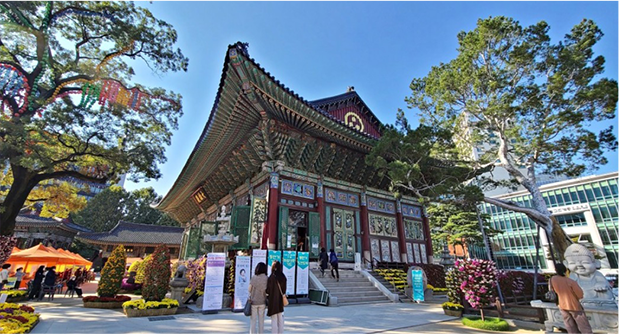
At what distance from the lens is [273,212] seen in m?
12.3

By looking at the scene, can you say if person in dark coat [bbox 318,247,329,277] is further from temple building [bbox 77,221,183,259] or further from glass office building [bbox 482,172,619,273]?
temple building [bbox 77,221,183,259]

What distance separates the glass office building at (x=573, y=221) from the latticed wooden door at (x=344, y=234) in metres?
24.6

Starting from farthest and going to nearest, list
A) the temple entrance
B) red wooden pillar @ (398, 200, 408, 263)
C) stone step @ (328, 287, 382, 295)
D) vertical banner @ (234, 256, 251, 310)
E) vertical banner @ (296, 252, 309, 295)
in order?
red wooden pillar @ (398, 200, 408, 263), the temple entrance, stone step @ (328, 287, 382, 295), vertical banner @ (296, 252, 309, 295), vertical banner @ (234, 256, 251, 310)

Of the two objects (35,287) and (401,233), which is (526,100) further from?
(35,287)

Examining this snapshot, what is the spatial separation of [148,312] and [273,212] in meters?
5.73

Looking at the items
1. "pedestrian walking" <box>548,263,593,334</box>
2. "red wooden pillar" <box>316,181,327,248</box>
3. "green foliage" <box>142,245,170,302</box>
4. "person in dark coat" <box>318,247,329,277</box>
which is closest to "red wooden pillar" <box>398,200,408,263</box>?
"red wooden pillar" <box>316,181,327,248</box>

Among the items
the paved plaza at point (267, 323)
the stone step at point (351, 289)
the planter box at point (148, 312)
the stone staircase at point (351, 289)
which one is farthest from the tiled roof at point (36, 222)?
the stone step at point (351, 289)

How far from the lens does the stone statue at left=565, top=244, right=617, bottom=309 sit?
520cm

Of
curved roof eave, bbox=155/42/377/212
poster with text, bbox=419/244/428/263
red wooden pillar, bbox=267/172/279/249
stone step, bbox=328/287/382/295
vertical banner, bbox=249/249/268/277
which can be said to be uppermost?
curved roof eave, bbox=155/42/377/212

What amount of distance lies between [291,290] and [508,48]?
1340cm

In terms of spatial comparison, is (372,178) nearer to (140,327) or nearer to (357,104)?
(357,104)

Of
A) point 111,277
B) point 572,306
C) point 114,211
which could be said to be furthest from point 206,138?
point 114,211

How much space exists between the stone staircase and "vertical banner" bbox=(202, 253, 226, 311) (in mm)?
3929

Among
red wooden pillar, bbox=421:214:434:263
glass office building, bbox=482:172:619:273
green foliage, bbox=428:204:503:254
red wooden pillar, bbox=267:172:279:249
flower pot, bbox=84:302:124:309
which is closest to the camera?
flower pot, bbox=84:302:124:309
